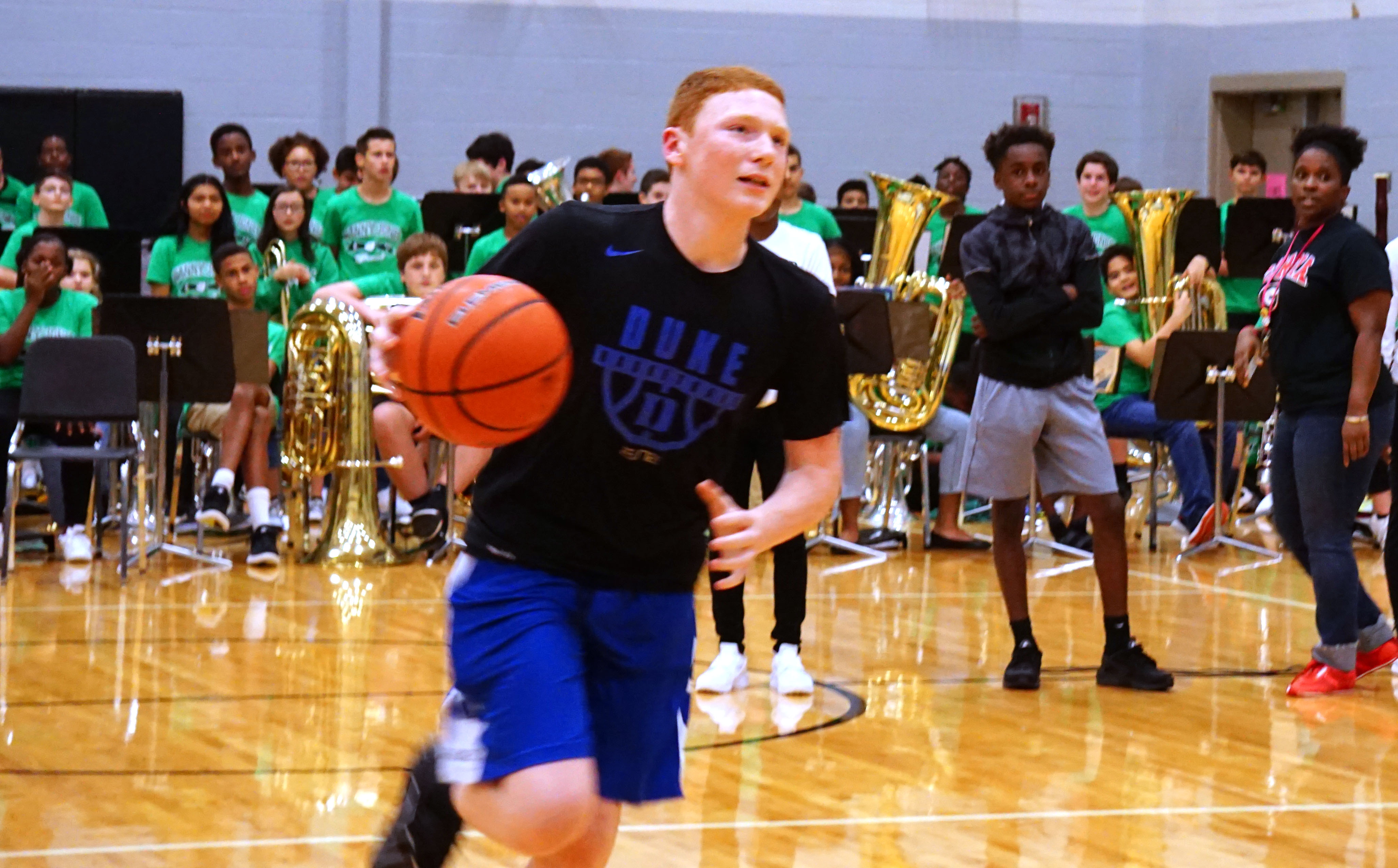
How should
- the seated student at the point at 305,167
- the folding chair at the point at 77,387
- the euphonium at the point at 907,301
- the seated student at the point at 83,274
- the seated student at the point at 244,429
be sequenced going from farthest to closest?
the seated student at the point at 305,167 < the euphonium at the point at 907,301 < the seated student at the point at 83,274 < the seated student at the point at 244,429 < the folding chair at the point at 77,387

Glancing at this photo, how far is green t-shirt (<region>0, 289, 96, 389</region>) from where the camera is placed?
794 centimetres

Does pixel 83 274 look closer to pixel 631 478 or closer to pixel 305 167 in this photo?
pixel 305 167

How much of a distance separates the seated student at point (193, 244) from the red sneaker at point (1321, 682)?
18.4 feet

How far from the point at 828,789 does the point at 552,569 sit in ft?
5.85

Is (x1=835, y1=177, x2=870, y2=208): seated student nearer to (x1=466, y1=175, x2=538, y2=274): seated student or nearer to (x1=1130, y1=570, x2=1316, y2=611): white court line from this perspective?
(x1=466, y1=175, x2=538, y2=274): seated student

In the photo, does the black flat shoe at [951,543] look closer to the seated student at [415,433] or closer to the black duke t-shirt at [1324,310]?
the seated student at [415,433]

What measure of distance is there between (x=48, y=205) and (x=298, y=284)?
5.55 ft

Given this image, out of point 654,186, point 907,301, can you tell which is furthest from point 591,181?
point 907,301

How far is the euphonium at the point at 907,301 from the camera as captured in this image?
8602mm

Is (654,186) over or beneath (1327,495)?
over

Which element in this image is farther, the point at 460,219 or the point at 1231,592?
the point at 460,219

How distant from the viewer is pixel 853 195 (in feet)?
36.9

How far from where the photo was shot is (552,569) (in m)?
2.67

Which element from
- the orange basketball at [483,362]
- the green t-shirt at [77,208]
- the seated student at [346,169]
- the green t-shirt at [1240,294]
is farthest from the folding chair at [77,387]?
the green t-shirt at [1240,294]
